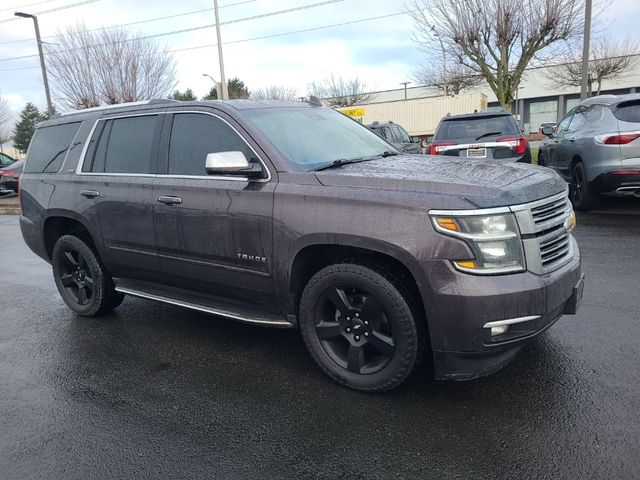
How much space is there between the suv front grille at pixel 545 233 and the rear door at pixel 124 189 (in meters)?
2.76

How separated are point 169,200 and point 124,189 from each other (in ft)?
1.97

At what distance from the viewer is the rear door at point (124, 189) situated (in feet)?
13.5

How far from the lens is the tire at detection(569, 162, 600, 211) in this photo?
26.2 ft

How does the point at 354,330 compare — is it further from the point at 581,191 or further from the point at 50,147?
the point at 581,191

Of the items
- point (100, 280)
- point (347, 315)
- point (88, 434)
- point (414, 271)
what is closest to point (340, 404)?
point (347, 315)

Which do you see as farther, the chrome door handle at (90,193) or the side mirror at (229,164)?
the chrome door handle at (90,193)

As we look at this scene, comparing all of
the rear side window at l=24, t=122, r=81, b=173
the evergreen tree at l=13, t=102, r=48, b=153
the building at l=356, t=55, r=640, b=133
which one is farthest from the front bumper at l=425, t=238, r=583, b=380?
the evergreen tree at l=13, t=102, r=48, b=153

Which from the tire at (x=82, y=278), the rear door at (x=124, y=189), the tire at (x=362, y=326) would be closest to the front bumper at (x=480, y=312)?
the tire at (x=362, y=326)

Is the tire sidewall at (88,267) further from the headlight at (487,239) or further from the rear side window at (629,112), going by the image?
the rear side window at (629,112)

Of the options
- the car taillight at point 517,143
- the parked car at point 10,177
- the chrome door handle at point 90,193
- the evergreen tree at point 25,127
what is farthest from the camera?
the evergreen tree at point 25,127

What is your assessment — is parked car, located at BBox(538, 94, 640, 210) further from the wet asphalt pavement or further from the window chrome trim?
the window chrome trim

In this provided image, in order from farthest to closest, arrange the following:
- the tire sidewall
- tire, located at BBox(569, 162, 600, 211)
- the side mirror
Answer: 1. tire, located at BBox(569, 162, 600, 211)
2. the tire sidewall
3. the side mirror

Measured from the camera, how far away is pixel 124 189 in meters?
4.21

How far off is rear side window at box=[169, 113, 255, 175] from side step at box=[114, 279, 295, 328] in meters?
0.97
